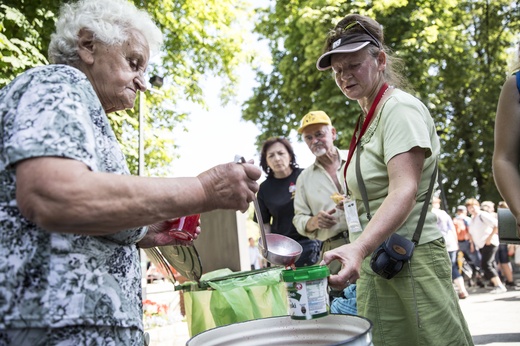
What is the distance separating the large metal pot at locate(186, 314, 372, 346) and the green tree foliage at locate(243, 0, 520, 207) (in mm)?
12379

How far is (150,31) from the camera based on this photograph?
174 centimetres

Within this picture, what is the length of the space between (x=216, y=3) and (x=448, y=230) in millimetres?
6681

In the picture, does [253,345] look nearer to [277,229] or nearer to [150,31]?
[150,31]

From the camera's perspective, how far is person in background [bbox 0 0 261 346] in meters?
1.15

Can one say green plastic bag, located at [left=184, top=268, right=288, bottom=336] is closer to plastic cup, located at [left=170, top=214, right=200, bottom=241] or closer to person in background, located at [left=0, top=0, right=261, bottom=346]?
plastic cup, located at [left=170, top=214, right=200, bottom=241]

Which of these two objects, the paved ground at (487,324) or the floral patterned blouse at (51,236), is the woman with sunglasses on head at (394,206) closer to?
the floral patterned blouse at (51,236)

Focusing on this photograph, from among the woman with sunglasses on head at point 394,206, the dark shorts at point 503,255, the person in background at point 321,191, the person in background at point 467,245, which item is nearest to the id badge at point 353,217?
the woman with sunglasses on head at point 394,206

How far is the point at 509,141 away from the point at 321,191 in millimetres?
2055

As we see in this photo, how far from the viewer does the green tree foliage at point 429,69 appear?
1425cm

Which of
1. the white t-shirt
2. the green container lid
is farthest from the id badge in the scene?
the white t-shirt

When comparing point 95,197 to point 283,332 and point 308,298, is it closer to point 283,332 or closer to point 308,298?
point 308,298

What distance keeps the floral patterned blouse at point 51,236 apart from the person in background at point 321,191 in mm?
2448

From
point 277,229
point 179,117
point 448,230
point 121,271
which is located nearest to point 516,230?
point 121,271

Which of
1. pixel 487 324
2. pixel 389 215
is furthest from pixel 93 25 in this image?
pixel 487 324
